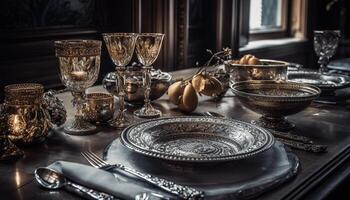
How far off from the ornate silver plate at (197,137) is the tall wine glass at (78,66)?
0.46 ft

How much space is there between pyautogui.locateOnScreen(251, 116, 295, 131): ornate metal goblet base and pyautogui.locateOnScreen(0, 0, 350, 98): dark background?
104cm

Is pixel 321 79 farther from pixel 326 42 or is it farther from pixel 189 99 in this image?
pixel 189 99

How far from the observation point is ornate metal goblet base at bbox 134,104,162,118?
0.98 m

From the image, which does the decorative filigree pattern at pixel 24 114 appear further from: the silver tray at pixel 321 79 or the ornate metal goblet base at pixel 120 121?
the silver tray at pixel 321 79

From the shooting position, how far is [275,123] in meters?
0.91

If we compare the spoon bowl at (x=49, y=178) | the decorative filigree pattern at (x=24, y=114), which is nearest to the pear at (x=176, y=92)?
the decorative filigree pattern at (x=24, y=114)

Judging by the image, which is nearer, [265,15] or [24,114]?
[24,114]

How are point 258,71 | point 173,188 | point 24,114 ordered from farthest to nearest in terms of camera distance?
point 258,71, point 24,114, point 173,188

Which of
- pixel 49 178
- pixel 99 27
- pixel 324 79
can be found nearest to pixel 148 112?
pixel 49 178

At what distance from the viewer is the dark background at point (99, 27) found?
162 cm

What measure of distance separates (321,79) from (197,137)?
0.67 m

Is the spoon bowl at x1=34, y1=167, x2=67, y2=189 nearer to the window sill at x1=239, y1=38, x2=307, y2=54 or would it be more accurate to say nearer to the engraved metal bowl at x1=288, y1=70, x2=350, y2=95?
the engraved metal bowl at x1=288, y1=70, x2=350, y2=95

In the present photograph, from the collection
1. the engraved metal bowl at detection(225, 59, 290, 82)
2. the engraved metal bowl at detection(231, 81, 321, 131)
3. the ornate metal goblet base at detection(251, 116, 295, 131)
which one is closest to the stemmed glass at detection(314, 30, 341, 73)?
the engraved metal bowl at detection(225, 59, 290, 82)

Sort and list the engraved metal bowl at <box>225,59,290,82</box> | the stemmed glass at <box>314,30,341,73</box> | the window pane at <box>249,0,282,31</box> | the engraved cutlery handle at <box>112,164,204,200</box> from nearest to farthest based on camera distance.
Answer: the engraved cutlery handle at <box>112,164,204,200</box> < the engraved metal bowl at <box>225,59,290,82</box> < the stemmed glass at <box>314,30,341,73</box> < the window pane at <box>249,0,282,31</box>
